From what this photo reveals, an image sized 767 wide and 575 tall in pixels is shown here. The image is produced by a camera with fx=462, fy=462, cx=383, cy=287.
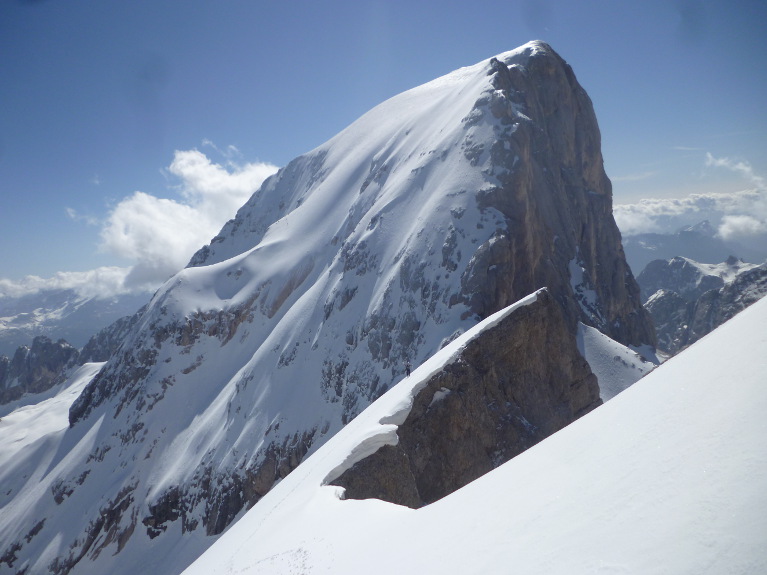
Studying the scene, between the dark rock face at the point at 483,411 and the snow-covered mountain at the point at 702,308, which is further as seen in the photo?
the snow-covered mountain at the point at 702,308

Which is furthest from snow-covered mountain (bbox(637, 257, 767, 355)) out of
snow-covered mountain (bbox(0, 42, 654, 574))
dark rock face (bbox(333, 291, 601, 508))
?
dark rock face (bbox(333, 291, 601, 508))

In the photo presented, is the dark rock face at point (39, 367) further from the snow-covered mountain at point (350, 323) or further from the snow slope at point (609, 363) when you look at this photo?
the snow slope at point (609, 363)

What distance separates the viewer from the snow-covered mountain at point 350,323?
124ft

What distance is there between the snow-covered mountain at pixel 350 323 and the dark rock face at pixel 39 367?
94.6m

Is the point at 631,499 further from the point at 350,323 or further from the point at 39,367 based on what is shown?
the point at 39,367

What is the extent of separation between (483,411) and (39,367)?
197m

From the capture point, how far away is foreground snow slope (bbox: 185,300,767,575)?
4.23m

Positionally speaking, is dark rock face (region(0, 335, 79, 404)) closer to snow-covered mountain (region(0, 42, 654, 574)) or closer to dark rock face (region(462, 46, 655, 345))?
snow-covered mountain (region(0, 42, 654, 574))

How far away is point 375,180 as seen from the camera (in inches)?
2458

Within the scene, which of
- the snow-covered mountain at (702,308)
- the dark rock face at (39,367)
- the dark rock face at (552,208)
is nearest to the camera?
the dark rock face at (552,208)

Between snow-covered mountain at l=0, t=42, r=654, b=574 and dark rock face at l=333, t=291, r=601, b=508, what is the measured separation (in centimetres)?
17

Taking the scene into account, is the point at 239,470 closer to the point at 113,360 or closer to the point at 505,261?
the point at 505,261

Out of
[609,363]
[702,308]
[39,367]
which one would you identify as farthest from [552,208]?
[39,367]

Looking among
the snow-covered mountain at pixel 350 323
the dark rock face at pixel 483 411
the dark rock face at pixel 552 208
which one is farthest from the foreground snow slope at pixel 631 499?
the dark rock face at pixel 552 208
